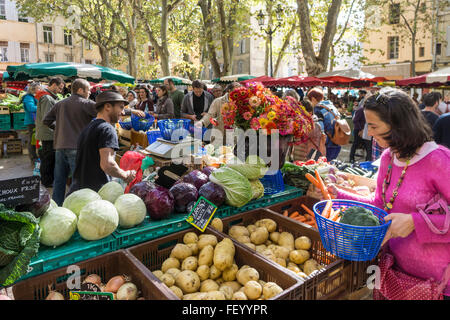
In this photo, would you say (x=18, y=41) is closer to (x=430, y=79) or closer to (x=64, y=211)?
(x=430, y=79)

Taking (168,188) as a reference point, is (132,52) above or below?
above

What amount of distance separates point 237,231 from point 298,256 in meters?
0.46

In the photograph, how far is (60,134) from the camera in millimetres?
4492

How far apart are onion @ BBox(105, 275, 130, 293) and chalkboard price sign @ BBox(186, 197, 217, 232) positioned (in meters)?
0.57

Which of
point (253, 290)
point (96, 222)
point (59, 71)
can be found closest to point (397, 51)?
point (59, 71)

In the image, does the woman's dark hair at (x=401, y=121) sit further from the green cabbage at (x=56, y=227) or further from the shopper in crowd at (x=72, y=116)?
the shopper in crowd at (x=72, y=116)

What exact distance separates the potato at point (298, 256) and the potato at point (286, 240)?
10 centimetres

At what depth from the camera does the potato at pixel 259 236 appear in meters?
2.27

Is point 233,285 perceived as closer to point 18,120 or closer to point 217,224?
point 217,224

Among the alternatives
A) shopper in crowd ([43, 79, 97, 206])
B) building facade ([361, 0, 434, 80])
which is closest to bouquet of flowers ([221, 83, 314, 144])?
shopper in crowd ([43, 79, 97, 206])

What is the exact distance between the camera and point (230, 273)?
6.31ft

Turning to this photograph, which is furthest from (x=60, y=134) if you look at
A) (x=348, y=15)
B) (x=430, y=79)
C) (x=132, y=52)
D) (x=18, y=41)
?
(x=18, y=41)

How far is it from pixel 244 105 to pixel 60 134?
3036 millimetres
